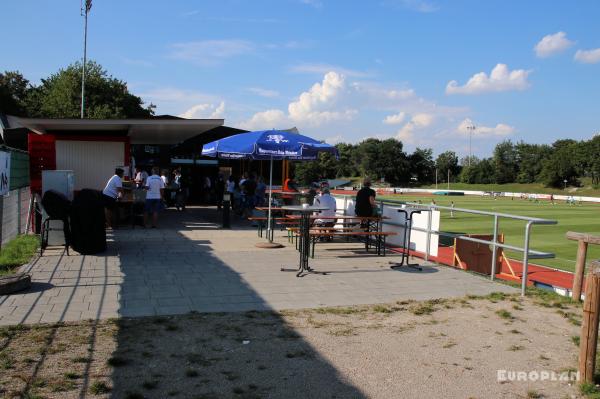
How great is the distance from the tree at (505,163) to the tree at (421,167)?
14.8 meters

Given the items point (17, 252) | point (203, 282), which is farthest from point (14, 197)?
point (203, 282)

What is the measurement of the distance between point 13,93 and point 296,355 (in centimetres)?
5823

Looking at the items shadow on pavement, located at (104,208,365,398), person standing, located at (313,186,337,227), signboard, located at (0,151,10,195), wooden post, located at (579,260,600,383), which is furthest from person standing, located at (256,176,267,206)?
wooden post, located at (579,260,600,383)

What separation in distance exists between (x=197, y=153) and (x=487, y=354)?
833 inches

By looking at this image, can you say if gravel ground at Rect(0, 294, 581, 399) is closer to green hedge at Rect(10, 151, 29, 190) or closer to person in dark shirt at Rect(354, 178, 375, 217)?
person in dark shirt at Rect(354, 178, 375, 217)

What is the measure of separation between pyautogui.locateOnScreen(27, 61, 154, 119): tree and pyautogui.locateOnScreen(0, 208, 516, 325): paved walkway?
32.3 m

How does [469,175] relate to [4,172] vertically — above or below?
above

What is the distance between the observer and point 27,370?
398 centimetres

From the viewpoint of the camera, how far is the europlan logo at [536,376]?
418 cm

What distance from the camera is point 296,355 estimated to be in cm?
455

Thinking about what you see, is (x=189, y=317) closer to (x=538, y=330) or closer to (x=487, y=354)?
(x=487, y=354)

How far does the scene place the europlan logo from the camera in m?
4.18

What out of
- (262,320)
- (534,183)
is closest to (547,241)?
(262,320)

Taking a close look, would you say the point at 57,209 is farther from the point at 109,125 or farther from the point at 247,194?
the point at 247,194
